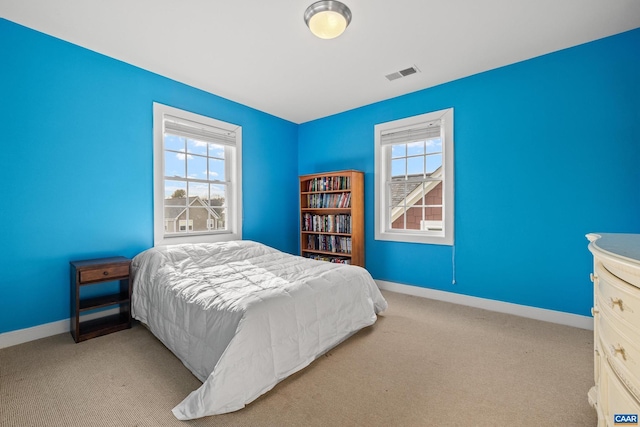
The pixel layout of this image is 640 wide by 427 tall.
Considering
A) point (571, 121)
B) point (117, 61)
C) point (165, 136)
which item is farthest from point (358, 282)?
point (117, 61)

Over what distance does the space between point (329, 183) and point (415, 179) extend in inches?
49.6

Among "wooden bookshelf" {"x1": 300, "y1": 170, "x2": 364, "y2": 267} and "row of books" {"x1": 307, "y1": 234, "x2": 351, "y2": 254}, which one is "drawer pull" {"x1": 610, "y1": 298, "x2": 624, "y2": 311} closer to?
"wooden bookshelf" {"x1": 300, "y1": 170, "x2": 364, "y2": 267}

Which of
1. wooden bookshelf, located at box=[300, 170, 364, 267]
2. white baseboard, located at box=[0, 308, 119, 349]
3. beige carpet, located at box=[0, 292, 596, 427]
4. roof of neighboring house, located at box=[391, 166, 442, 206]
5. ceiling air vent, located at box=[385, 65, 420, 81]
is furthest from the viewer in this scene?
wooden bookshelf, located at box=[300, 170, 364, 267]

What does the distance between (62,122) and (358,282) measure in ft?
10.1

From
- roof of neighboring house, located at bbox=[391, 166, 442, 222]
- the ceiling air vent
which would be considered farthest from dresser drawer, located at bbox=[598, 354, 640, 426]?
the ceiling air vent

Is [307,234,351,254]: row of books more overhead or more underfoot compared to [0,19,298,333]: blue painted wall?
more underfoot

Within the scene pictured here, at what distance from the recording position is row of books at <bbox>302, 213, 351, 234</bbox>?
4055 mm

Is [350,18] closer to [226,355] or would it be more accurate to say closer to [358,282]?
[358,282]

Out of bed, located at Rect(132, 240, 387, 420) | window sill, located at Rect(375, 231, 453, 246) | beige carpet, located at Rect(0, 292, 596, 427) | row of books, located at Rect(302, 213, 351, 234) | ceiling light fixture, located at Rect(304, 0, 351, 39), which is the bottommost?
beige carpet, located at Rect(0, 292, 596, 427)

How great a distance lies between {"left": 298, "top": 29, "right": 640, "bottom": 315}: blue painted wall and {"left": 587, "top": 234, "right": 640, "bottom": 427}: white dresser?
6.52 ft

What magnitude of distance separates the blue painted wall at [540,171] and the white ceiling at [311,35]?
245mm

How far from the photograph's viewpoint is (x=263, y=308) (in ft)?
5.60

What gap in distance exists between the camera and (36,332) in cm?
239

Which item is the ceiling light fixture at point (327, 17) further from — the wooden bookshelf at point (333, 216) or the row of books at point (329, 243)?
the row of books at point (329, 243)
